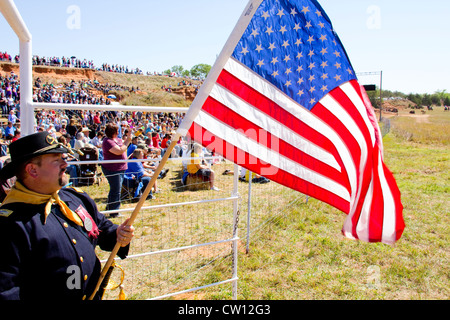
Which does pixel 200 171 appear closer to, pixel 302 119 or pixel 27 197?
pixel 302 119

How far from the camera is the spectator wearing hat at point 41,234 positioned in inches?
73.0

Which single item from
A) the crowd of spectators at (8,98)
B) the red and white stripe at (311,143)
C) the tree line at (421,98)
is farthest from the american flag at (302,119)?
the tree line at (421,98)

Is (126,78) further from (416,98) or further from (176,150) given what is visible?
(416,98)

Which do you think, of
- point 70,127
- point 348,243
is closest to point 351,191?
point 348,243

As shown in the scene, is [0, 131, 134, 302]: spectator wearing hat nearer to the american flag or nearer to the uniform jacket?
the uniform jacket

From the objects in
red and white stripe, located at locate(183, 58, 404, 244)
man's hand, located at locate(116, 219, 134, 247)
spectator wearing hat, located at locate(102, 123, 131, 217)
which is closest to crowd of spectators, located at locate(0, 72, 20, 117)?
spectator wearing hat, located at locate(102, 123, 131, 217)

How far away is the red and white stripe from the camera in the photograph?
2512 millimetres

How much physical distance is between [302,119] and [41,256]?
80.9 inches

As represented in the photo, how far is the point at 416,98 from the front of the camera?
349 ft

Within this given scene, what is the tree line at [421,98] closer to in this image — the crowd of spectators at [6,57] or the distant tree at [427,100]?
the distant tree at [427,100]

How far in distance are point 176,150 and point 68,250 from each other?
33.1 feet

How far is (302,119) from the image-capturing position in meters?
2.69

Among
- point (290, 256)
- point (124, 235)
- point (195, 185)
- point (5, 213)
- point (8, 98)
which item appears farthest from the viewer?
point (8, 98)

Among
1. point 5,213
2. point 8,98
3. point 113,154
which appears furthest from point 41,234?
point 8,98
